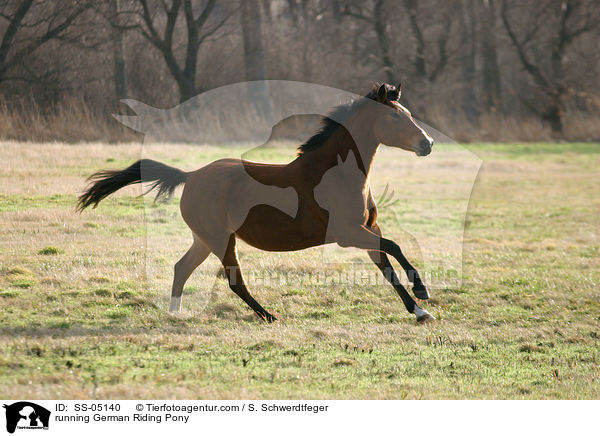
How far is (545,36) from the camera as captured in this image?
32.1m

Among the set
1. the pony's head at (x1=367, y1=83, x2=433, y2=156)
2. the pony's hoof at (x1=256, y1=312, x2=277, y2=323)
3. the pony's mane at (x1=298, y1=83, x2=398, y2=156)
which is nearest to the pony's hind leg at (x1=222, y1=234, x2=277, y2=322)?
the pony's hoof at (x1=256, y1=312, x2=277, y2=323)

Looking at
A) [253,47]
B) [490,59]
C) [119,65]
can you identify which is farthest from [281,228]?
[490,59]

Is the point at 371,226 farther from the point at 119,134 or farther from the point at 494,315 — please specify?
the point at 119,134

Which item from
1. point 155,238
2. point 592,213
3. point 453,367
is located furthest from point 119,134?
point 453,367

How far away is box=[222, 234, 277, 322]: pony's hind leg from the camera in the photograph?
619 cm

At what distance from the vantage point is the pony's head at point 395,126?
6.12 meters

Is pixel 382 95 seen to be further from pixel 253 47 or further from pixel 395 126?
pixel 253 47

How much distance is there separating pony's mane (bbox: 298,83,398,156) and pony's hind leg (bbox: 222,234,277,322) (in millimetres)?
1002

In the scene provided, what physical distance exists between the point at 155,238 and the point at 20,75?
836cm

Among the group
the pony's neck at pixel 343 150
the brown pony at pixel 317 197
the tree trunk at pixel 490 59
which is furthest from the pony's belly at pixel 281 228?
the tree trunk at pixel 490 59

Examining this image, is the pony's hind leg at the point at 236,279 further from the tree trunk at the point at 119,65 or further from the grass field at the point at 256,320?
the tree trunk at the point at 119,65
